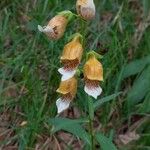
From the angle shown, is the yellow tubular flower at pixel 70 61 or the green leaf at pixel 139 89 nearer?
the yellow tubular flower at pixel 70 61

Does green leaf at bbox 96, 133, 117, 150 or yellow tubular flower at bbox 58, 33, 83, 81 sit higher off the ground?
yellow tubular flower at bbox 58, 33, 83, 81

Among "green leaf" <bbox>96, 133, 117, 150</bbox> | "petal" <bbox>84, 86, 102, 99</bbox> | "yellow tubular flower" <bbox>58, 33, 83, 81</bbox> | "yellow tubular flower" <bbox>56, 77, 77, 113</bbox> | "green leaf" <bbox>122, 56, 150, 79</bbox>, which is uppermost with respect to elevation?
"yellow tubular flower" <bbox>58, 33, 83, 81</bbox>

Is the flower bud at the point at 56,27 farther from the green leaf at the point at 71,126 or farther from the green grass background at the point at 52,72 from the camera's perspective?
the green grass background at the point at 52,72

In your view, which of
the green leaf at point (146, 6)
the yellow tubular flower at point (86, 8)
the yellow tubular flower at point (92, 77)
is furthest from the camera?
the green leaf at point (146, 6)

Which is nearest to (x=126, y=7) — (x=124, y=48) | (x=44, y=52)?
(x=124, y=48)

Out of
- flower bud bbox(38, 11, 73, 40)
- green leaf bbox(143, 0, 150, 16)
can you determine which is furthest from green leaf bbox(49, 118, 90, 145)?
green leaf bbox(143, 0, 150, 16)

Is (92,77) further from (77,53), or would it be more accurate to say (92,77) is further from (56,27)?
(56,27)

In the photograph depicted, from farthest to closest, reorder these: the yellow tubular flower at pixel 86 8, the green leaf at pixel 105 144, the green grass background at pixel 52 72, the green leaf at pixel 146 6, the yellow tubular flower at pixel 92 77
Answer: the green leaf at pixel 146 6 < the green grass background at pixel 52 72 < the green leaf at pixel 105 144 < the yellow tubular flower at pixel 92 77 < the yellow tubular flower at pixel 86 8

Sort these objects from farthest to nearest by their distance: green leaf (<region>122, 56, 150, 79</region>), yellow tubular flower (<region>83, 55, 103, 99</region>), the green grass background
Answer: green leaf (<region>122, 56, 150, 79</region>) < the green grass background < yellow tubular flower (<region>83, 55, 103, 99</region>)

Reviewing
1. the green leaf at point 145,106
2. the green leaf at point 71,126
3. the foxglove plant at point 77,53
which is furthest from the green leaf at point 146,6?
the foxglove plant at point 77,53

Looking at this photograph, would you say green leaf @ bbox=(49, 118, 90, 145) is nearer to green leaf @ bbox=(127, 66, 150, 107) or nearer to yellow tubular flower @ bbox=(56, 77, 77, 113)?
yellow tubular flower @ bbox=(56, 77, 77, 113)
